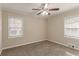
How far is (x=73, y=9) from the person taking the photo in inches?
67.5

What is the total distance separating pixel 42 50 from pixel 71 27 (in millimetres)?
715

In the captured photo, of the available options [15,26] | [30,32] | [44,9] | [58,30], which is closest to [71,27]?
[58,30]

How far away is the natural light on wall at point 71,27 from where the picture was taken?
69.3 inches

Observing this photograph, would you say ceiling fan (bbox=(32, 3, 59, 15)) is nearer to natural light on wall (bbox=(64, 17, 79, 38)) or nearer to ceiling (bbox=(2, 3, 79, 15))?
ceiling (bbox=(2, 3, 79, 15))

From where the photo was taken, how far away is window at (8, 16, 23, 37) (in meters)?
1.75

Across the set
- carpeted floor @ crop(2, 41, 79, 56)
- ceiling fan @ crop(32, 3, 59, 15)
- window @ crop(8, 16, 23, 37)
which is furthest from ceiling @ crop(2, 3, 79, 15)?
carpeted floor @ crop(2, 41, 79, 56)

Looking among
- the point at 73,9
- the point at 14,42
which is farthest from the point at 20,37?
the point at 73,9

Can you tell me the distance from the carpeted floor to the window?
0.91 feet

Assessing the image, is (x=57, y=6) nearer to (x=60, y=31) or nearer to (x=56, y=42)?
(x=60, y=31)

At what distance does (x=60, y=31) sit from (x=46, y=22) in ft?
1.12

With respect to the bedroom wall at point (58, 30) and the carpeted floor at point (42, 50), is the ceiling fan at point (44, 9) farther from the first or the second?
the carpeted floor at point (42, 50)

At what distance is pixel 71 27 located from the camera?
1.80 metres

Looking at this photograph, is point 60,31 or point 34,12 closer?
point 34,12

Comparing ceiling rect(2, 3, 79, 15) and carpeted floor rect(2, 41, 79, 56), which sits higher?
ceiling rect(2, 3, 79, 15)
